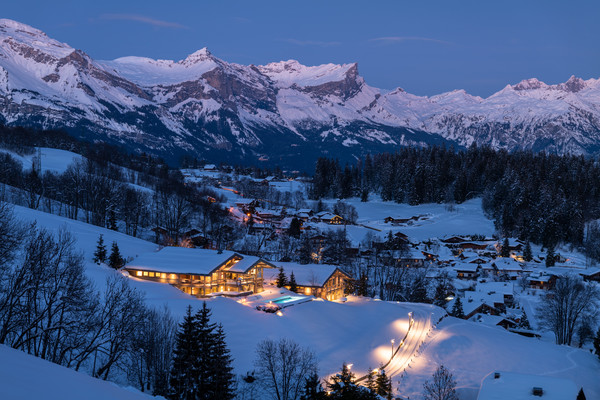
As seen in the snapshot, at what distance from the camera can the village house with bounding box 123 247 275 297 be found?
41.4 meters

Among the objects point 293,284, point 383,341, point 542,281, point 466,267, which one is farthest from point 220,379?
point 466,267

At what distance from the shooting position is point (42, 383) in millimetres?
7531

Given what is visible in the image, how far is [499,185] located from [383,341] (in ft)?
286

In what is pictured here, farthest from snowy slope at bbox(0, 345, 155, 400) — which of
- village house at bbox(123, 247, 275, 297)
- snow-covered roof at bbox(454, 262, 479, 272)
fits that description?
snow-covered roof at bbox(454, 262, 479, 272)

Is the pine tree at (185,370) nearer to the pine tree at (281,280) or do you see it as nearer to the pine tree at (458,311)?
the pine tree at (281,280)

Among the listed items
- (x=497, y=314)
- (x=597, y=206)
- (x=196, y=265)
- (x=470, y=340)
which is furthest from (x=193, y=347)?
(x=597, y=206)

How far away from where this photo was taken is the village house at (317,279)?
4838 cm

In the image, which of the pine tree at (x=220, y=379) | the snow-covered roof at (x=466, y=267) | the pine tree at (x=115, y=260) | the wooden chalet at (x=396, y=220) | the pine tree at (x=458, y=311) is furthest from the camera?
the wooden chalet at (x=396, y=220)

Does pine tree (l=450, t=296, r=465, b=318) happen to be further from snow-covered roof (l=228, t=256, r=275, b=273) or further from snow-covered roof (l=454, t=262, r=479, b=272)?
snow-covered roof (l=228, t=256, r=275, b=273)

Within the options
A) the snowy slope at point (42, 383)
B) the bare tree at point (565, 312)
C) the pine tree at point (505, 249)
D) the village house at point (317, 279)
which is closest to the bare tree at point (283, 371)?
the snowy slope at point (42, 383)

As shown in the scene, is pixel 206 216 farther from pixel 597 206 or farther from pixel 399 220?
Answer: pixel 597 206

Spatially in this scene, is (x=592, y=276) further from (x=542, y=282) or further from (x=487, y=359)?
(x=487, y=359)

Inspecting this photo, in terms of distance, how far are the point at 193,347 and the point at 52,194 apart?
6798 centimetres

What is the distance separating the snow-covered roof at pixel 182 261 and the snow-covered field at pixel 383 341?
133 inches
